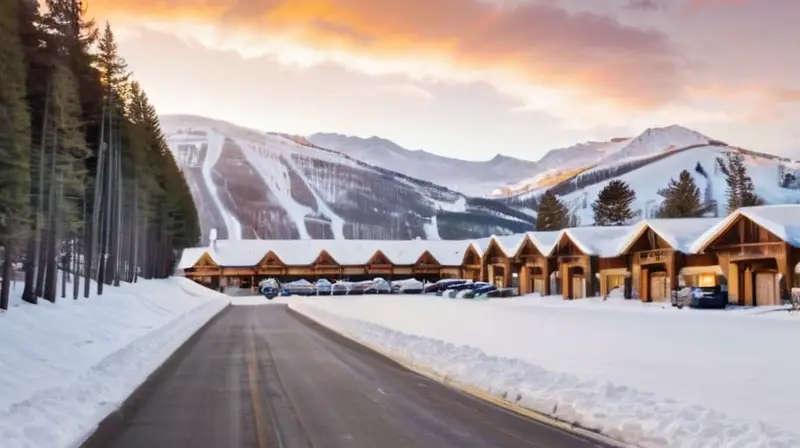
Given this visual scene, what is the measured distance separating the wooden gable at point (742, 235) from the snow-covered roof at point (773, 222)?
24 centimetres

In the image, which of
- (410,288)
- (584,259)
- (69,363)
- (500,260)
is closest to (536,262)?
(584,259)

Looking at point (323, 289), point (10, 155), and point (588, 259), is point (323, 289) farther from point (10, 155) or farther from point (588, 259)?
point (10, 155)

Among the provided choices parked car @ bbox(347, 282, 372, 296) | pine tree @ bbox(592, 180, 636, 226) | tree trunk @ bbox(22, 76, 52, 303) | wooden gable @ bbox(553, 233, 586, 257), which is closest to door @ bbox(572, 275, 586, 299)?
wooden gable @ bbox(553, 233, 586, 257)

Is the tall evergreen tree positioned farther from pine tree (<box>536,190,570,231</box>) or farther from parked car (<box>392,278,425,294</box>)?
pine tree (<box>536,190,570,231</box>)

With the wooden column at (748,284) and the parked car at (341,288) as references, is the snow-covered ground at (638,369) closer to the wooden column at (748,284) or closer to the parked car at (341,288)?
the wooden column at (748,284)

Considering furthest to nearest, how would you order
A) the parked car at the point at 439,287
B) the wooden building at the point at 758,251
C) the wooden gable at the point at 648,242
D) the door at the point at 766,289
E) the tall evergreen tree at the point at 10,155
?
the parked car at the point at 439,287 < the wooden gable at the point at 648,242 < the door at the point at 766,289 < the wooden building at the point at 758,251 < the tall evergreen tree at the point at 10,155

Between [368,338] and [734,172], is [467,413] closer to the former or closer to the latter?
[368,338]

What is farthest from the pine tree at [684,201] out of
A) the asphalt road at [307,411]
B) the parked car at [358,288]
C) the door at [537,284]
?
the asphalt road at [307,411]

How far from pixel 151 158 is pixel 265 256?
35427mm

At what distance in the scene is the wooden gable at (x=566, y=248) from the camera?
62.0m

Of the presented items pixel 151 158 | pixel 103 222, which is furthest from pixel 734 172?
pixel 103 222

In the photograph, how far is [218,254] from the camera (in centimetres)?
10381

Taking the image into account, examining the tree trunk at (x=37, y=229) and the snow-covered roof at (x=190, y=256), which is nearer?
the tree trunk at (x=37, y=229)

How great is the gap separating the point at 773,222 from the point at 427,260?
66504mm
